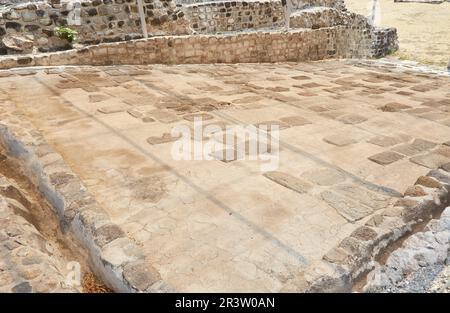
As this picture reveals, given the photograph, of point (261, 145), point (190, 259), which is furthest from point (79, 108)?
point (190, 259)

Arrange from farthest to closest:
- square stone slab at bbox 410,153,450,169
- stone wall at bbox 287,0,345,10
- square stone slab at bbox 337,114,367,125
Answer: stone wall at bbox 287,0,345,10
square stone slab at bbox 337,114,367,125
square stone slab at bbox 410,153,450,169

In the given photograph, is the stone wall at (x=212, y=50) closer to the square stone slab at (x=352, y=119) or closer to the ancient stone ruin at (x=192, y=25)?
the ancient stone ruin at (x=192, y=25)

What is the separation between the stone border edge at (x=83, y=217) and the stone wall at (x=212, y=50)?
3260mm

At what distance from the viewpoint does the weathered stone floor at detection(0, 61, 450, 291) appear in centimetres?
255

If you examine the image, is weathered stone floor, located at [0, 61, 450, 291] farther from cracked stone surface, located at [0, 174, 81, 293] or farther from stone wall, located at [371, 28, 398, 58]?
stone wall, located at [371, 28, 398, 58]

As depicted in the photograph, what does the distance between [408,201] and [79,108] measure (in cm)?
395

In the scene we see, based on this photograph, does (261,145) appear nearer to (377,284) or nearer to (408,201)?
(408,201)

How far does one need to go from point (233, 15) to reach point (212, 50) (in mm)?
2308

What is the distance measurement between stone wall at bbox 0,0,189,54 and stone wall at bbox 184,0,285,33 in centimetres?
153

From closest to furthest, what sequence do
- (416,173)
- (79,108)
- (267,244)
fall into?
(267,244), (416,173), (79,108)

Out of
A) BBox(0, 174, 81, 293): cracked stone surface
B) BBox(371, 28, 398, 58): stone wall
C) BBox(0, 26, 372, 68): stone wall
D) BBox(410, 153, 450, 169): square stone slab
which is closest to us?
BBox(0, 174, 81, 293): cracked stone surface

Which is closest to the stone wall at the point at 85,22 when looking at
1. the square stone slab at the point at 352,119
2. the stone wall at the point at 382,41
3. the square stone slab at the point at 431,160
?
the square stone slab at the point at 352,119

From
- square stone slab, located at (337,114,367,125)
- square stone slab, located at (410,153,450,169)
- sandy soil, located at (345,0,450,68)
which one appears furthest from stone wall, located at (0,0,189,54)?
sandy soil, located at (345,0,450,68)

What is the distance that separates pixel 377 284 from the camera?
2375mm
